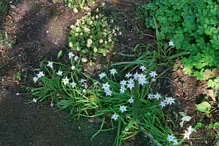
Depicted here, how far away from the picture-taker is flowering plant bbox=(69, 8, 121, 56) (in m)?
3.47

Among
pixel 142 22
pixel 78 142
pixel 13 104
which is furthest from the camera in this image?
pixel 142 22

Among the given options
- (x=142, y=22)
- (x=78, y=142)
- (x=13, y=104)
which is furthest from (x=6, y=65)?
(x=142, y=22)

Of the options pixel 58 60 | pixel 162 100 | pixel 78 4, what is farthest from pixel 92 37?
pixel 162 100

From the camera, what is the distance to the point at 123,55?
139 inches

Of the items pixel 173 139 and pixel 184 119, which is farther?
pixel 184 119

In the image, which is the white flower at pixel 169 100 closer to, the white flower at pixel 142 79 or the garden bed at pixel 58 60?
the garden bed at pixel 58 60

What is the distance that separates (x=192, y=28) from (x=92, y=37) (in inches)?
38.7

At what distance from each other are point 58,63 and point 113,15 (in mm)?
816

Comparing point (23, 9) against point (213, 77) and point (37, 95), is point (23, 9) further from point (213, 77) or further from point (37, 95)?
point (213, 77)

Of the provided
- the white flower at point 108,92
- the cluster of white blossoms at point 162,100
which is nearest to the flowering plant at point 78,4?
the white flower at point 108,92

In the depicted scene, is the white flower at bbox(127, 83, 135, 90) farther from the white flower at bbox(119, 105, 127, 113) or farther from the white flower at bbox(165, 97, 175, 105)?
the white flower at bbox(165, 97, 175, 105)

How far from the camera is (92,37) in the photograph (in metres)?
3.48

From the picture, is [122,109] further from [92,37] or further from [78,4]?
[78,4]

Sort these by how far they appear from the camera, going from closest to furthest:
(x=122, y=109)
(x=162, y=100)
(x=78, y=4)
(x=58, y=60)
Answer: (x=122, y=109)
(x=162, y=100)
(x=58, y=60)
(x=78, y=4)
